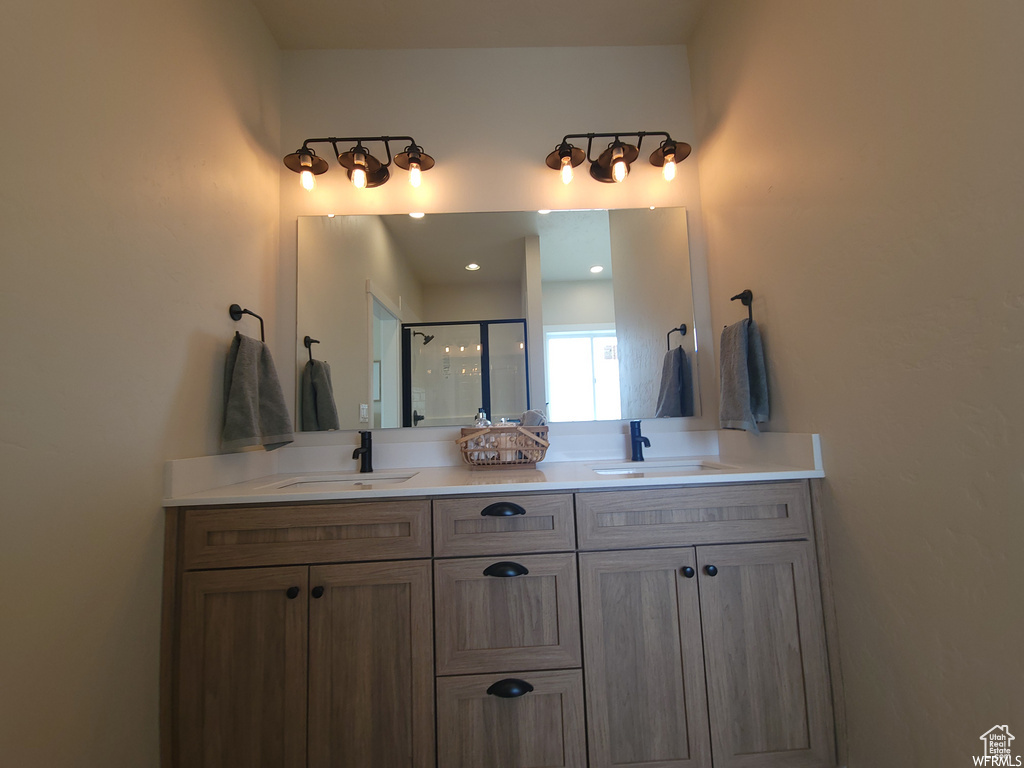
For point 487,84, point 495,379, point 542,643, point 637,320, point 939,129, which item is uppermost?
point 487,84

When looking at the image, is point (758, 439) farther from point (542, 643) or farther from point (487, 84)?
point (487, 84)

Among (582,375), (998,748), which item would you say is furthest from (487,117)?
(998,748)

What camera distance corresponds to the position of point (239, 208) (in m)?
1.70

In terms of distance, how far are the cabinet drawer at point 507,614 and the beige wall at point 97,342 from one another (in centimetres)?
78

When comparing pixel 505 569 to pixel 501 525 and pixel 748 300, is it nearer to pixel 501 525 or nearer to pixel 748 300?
pixel 501 525

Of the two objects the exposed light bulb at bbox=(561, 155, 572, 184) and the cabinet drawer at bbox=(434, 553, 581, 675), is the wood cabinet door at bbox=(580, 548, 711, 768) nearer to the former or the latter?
the cabinet drawer at bbox=(434, 553, 581, 675)

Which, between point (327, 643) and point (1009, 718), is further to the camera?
point (327, 643)

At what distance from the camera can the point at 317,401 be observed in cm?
196

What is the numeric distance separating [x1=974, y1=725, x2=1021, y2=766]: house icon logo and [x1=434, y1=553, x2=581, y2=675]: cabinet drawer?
0.84 m

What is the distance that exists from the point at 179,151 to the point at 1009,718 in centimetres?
240

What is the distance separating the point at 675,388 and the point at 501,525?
1.08m

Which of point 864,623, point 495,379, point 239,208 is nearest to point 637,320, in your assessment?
point 495,379

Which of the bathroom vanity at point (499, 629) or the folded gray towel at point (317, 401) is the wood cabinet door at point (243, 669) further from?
the folded gray towel at point (317, 401)

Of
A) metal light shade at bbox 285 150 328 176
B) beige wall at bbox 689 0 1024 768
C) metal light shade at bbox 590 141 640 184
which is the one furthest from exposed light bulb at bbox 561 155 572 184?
metal light shade at bbox 285 150 328 176
